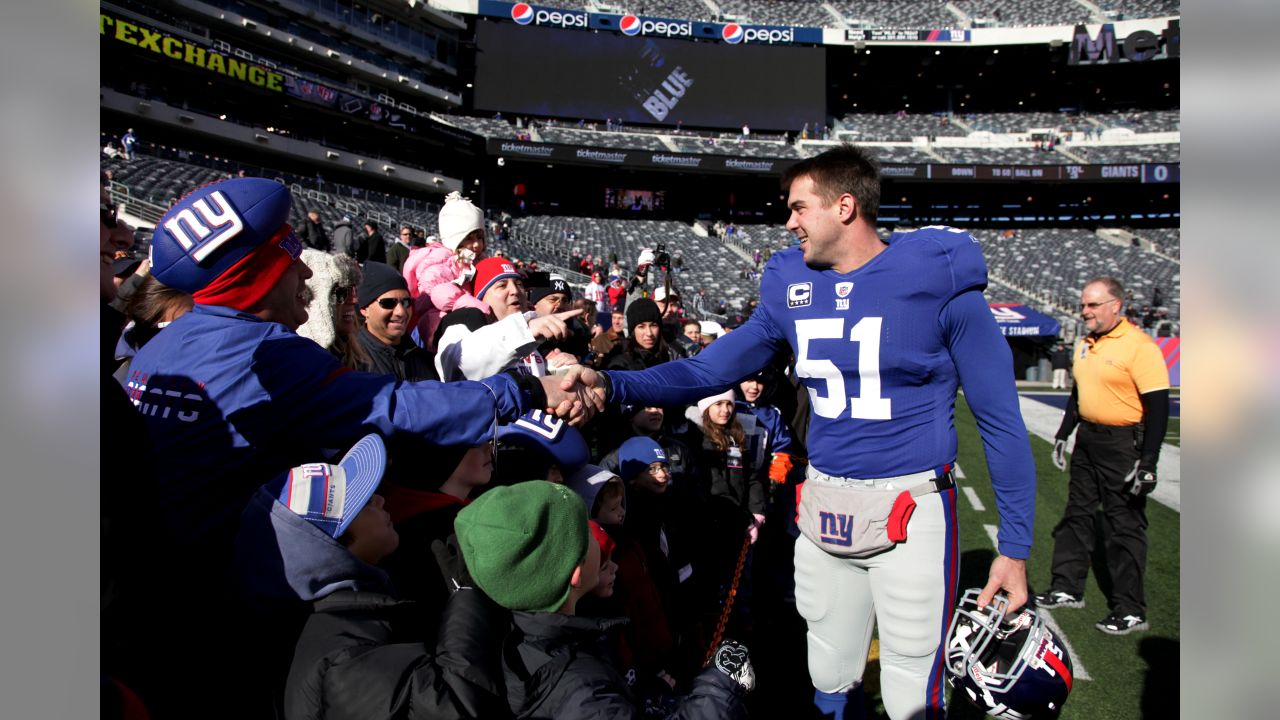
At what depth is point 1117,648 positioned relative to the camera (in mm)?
4273

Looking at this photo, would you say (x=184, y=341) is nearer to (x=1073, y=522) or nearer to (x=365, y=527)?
(x=365, y=527)

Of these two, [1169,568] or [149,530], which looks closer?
[149,530]

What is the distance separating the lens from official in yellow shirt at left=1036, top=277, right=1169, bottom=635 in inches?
179

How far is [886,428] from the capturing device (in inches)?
98.4

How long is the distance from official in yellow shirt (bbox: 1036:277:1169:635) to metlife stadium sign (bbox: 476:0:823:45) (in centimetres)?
4174

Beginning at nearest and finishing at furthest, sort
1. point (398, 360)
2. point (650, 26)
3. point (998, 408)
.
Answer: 1. point (998, 408)
2. point (398, 360)
3. point (650, 26)

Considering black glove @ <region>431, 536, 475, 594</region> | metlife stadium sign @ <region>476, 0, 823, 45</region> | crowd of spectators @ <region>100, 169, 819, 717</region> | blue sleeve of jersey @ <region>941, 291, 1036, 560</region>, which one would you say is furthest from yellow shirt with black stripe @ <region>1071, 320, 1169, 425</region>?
Answer: metlife stadium sign @ <region>476, 0, 823, 45</region>

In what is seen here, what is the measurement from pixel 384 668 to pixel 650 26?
45312 mm

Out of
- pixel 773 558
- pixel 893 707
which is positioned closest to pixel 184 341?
pixel 893 707

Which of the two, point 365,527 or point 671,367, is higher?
point 671,367

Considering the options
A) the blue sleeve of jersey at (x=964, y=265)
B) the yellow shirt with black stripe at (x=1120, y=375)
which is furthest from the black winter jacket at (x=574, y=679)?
the yellow shirt with black stripe at (x=1120, y=375)

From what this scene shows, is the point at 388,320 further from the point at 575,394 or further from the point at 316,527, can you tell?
the point at 316,527

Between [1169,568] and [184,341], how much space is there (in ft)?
22.4

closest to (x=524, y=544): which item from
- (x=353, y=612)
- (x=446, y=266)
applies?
(x=353, y=612)
